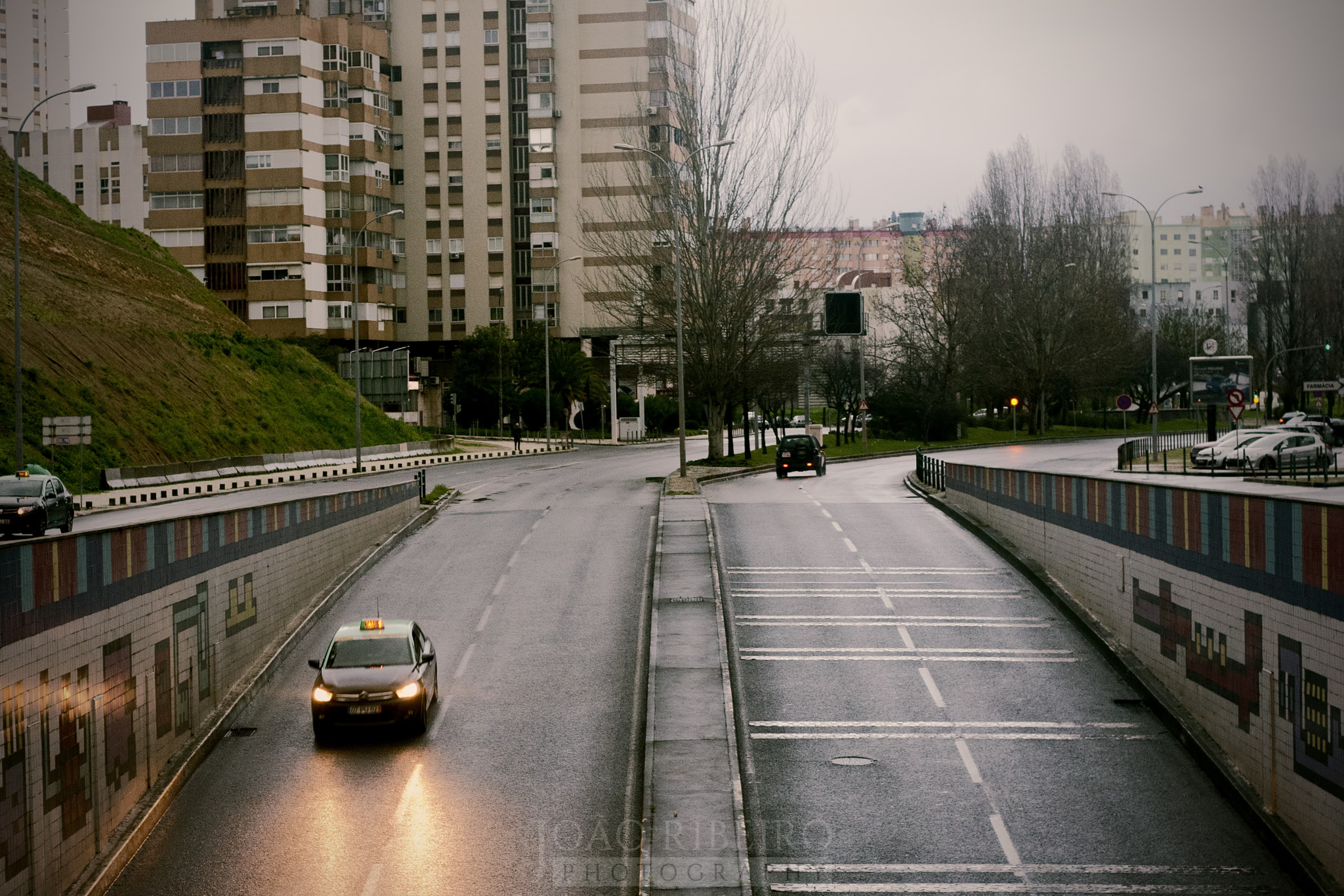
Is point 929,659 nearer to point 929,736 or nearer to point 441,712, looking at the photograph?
point 929,736

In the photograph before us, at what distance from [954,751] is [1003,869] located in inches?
140

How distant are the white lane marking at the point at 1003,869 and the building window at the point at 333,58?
95396 mm

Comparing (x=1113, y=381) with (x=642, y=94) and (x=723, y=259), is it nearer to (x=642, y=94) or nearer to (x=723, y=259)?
(x=642, y=94)

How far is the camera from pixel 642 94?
98938mm

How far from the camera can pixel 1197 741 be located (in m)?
15.5

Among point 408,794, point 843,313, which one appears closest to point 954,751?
point 408,794

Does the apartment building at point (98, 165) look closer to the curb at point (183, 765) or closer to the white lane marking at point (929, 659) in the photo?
the curb at point (183, 765)

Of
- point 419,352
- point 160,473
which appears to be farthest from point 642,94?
point 160,473

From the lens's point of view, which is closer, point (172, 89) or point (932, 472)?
point (932, 472)

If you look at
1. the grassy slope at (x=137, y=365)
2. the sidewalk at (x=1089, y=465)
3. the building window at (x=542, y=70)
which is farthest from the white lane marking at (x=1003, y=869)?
the building window at (x=542, y=70)

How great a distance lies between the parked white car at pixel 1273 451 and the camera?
135ft

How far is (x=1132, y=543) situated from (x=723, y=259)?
→ 1434 inches

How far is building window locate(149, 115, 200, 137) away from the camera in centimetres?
9600

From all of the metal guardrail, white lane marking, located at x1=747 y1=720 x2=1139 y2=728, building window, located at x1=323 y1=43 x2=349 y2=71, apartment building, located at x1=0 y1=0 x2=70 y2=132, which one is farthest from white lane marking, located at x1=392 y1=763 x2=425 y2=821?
apartment building, located at x1=0 y1=0 x2=70 y2=132
